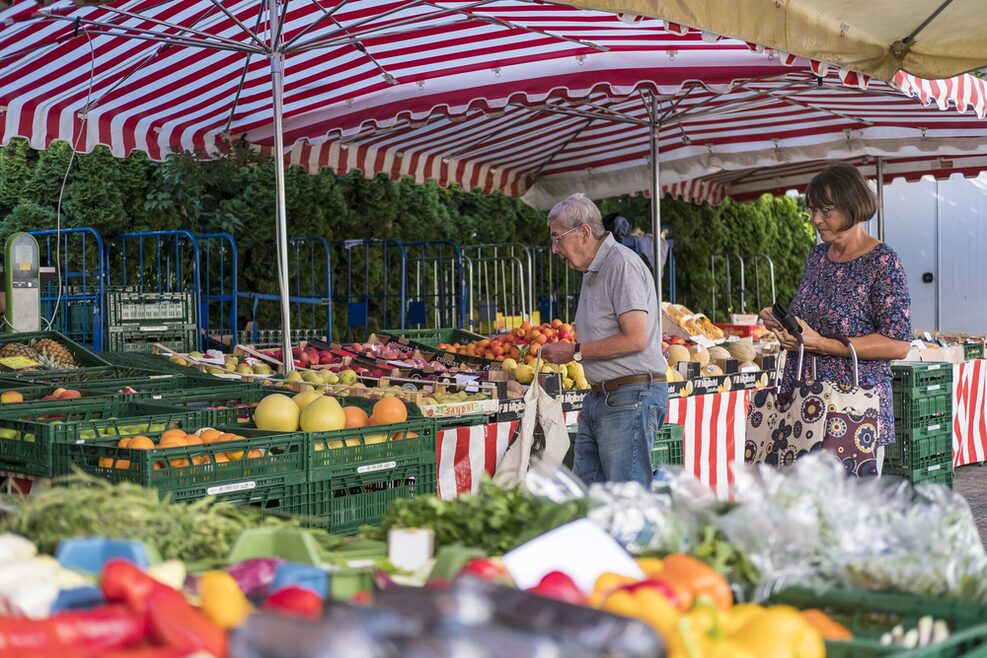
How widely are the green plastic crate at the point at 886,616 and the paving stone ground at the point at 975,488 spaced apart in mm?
4733

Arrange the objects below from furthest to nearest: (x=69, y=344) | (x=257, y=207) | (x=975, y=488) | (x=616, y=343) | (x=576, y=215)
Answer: (x=257, y=207) → (x=975, y=488) → (x=69, y=344) → (x=576, y=215) → (x=616, y=343)

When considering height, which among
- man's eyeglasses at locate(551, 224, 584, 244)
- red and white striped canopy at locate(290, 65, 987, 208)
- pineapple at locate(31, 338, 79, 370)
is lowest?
pineapple at locate(31, 338, 79, 370)

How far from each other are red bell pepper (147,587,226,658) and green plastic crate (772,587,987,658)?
3.05ft

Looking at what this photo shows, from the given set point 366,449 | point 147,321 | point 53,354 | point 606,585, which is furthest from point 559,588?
point 147,321

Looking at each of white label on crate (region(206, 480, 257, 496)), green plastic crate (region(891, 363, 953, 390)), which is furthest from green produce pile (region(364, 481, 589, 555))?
green plastic crate (region(891, 363, 953, 390))

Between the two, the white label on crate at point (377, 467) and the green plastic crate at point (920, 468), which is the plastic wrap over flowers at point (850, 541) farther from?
the green plastic crate at point (920, 468)

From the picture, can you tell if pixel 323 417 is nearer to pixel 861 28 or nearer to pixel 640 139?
pixel 861 28

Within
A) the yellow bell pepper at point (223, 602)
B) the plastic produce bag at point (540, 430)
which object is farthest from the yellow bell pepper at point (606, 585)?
the plastic produce bag at point (540, 430)

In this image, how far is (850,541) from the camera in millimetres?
2072

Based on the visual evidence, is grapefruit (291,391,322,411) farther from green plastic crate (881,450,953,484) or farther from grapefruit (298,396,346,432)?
green plastic crate (881,450,953,484)

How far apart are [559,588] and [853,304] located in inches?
105

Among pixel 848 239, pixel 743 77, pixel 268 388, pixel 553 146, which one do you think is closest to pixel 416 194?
pixel 553 146

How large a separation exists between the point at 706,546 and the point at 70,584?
111cm

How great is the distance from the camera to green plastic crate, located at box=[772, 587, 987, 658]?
170 cm
